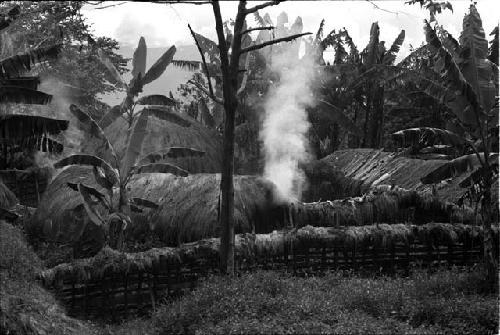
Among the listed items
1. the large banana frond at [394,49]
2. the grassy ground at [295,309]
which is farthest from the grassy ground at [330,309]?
the large banana frond at [394,49]

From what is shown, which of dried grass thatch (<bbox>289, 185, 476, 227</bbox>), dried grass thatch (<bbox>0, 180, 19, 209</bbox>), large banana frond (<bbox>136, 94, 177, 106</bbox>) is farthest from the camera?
dried grass thatch (<bbox>289, 185, 476, 227</bbox>)

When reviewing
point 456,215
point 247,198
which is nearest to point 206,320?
point 247,198

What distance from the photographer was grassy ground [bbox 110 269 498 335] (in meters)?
7.97

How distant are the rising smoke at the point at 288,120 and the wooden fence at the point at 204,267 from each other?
30.6 ft

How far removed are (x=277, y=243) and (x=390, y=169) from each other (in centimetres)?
845

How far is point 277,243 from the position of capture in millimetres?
12062

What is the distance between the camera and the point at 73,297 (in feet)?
34.3

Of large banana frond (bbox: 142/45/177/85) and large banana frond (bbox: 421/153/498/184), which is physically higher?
large banana frond (bbox: 142/45/177/85)

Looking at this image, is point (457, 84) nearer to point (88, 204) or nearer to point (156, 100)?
point (156, 100)

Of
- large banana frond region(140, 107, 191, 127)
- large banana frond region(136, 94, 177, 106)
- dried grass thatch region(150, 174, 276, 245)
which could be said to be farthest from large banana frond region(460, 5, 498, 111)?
large banana frond region(136, 94, 177, 106)

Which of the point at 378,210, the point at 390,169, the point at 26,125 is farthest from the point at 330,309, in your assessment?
the point at 390,169

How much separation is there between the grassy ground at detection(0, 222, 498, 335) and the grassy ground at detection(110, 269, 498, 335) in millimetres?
15

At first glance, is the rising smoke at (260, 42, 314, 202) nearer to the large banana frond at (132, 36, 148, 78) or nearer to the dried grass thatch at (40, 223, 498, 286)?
the large banana frond at (132, 36, 148, 78)

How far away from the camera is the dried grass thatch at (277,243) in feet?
34.6
